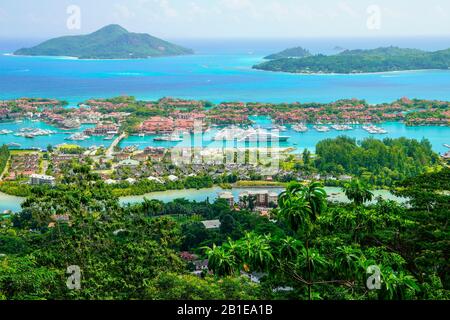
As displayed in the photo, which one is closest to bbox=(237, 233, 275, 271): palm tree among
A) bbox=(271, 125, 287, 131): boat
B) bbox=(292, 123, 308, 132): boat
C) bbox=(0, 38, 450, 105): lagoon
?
bbox=(271, 125, 287, 131): boat

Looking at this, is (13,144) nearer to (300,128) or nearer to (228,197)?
(228,197)

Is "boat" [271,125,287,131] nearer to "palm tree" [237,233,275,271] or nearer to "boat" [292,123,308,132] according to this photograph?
"boat" [292,123,308,132]

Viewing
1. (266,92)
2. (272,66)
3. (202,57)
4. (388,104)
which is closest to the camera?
(388,104)

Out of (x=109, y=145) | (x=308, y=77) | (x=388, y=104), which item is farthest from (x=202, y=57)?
(x=109, y=145)

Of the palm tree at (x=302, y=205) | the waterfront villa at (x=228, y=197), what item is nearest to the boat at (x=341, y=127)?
the waterfront villa at (x=228, y=197)

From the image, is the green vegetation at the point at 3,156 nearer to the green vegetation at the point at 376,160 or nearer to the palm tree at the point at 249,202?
the palm tree at the point at 249,202

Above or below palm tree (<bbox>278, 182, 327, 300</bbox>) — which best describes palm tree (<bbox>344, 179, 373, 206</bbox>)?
below

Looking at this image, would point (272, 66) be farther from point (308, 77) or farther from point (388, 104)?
point (388, 104)
